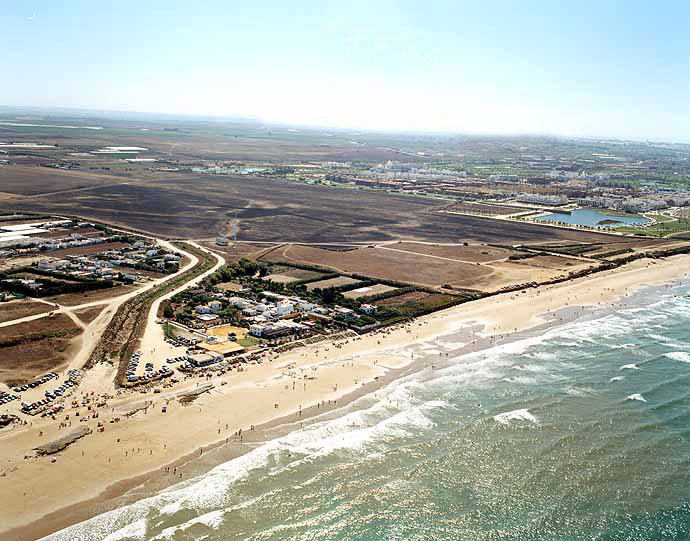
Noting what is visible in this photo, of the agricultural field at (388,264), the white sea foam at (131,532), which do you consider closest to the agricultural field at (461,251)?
the agricultural field at (388,264)

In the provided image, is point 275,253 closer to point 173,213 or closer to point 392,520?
point 173,213

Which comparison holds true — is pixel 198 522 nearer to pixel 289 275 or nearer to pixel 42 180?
pixel 289 275

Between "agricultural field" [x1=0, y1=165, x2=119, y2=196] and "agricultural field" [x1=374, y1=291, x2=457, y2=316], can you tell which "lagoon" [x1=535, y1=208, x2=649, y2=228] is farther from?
"agricultural field" [x1=0, y1=165, x2=119, y2=196]

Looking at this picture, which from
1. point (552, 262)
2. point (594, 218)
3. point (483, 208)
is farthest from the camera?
point (483, 208)

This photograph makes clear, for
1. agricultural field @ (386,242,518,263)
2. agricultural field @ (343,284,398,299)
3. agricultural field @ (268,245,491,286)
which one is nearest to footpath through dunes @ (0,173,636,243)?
agricultural field @ (386,242,518,263)

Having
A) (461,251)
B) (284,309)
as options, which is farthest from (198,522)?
(461,251)

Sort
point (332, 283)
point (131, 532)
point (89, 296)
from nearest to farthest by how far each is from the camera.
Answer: point (131, 532) → point (89, 296) → point (332, 283)

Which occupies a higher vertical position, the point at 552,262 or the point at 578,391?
the point at 552,262

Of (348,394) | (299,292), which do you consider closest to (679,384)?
(348,394)
